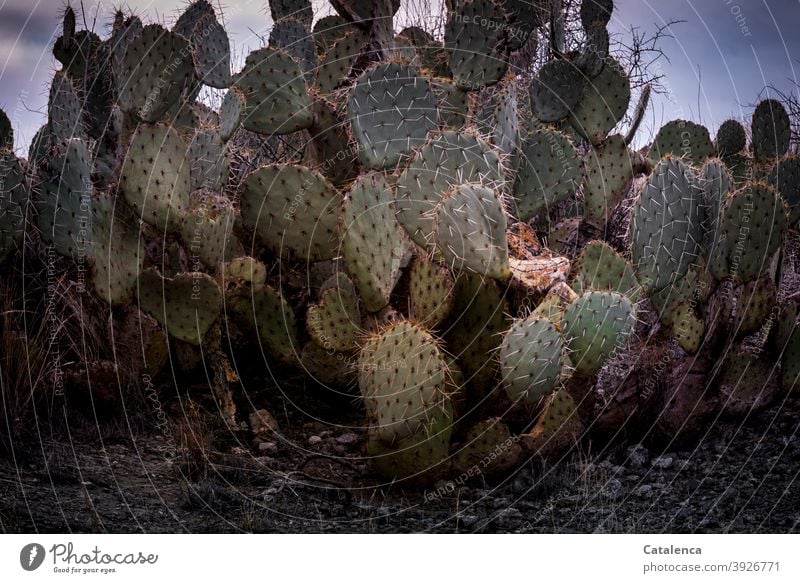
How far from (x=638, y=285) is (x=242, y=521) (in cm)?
204

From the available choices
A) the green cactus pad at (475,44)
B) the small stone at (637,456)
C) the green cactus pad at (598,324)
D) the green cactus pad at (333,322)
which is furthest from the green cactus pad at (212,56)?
the small stone at (637,456)

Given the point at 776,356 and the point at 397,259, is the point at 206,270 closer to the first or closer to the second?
the point at 397,259

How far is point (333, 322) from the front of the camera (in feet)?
12.7

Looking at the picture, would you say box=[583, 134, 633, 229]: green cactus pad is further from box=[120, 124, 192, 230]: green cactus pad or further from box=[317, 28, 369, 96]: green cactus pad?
box=[120, 124, 192, 230]: green cactus pad

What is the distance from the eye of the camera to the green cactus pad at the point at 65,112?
4266mm

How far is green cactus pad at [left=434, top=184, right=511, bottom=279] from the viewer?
3176 millimetres

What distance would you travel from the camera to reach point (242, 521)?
3.31 metres

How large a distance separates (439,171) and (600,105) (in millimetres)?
2409

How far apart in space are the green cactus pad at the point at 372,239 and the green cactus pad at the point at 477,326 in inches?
11.8

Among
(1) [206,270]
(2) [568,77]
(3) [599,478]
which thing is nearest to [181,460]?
(1) [206,270]

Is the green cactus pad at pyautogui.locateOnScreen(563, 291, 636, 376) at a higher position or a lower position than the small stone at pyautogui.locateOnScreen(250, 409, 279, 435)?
higher

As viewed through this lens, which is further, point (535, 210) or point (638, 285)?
point (535, 210)

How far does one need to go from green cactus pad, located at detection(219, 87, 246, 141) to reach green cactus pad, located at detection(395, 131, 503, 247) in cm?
104

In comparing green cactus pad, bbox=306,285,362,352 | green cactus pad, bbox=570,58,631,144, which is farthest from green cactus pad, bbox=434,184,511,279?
green cactus pad, bbox=570,58,631,144
